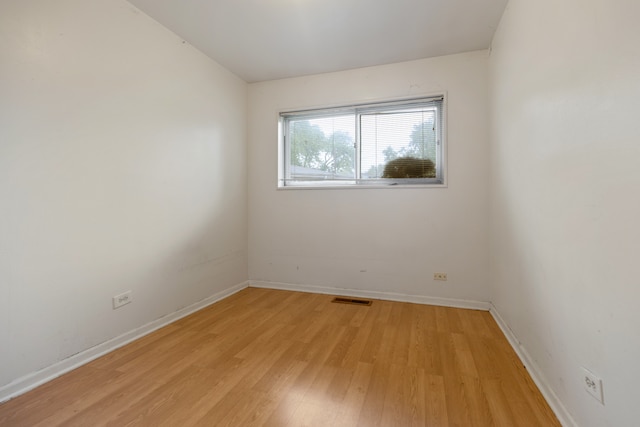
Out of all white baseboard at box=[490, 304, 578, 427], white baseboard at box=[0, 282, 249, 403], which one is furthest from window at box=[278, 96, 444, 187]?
white baseboard at box=[0, 282, 249, 403]

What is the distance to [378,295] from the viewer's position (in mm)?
3160

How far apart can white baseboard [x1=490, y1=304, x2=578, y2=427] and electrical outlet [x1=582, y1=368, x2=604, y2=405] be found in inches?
8.9

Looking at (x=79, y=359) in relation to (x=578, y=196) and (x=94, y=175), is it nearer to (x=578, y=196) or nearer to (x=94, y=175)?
(x=94, y=175)

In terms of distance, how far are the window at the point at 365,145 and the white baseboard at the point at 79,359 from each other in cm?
196

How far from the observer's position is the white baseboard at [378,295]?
2871 mm

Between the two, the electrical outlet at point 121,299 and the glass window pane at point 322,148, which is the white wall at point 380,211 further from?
the electrical outlet at point 121,299

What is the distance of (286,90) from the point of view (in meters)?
3.54

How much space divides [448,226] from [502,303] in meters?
0.87

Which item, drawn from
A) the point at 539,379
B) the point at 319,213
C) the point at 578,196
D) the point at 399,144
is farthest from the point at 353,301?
the point at 578,196

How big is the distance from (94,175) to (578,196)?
2847 mm

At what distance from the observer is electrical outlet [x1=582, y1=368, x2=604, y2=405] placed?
108 centimetres

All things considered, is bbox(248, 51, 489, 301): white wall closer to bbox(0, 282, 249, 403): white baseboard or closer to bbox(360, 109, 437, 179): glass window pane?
bbox(360, 109, 437, 179): glass window pane

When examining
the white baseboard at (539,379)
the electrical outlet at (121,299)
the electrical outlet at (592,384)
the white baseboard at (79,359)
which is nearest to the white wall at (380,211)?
the white baseboard at (539,379)

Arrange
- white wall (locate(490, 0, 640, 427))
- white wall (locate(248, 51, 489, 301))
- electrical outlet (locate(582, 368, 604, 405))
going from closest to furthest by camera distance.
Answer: white wall (locate(490, 0, 640, 427)) → electrical outlet (locate(582, 368, 604, 405)) → white wall (locate(248, 51, 489, 301))
